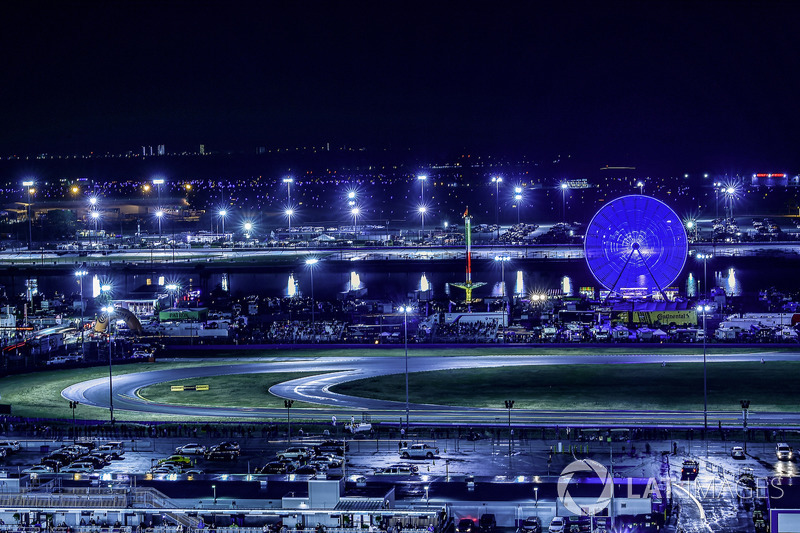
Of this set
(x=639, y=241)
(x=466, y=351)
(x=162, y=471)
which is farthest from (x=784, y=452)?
(x=639, y=241)

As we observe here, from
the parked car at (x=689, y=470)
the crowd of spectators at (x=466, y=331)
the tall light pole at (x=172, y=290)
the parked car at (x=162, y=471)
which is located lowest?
the parked car at (x=689, y=470)

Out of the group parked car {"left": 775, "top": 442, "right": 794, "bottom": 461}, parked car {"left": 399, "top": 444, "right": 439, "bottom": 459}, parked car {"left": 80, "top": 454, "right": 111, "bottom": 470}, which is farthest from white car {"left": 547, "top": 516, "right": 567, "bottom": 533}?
parked car {"left": 80, "top": 454, "right": 111, "bottom": 470}

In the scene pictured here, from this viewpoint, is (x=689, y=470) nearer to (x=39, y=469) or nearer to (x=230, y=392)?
(x=39, y=469)

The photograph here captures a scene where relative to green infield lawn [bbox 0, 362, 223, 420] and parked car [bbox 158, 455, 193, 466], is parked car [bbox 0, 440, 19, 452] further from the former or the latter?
parked car [bbox 158, 455, 193, 466]

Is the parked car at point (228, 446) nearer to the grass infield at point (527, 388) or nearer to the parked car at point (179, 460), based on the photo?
the parked car at point (179, 460)

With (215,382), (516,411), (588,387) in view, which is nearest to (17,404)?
(215,382)

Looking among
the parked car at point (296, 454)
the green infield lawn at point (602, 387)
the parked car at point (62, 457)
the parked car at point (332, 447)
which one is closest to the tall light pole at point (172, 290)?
the green infield lawn at point (602, 387)
